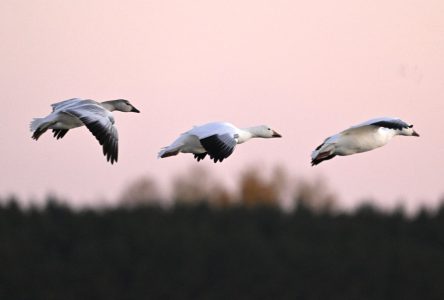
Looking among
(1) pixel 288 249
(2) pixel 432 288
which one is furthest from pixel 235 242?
(2) pixel 432 288

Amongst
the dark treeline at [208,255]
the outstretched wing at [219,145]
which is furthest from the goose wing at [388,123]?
the dark treeline at [208,255]

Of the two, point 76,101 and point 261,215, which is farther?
point 261,215

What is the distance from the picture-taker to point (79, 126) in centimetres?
1700

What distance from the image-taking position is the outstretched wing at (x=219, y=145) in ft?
52.4

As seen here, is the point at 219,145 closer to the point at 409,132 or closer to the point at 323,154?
the point at 323,154

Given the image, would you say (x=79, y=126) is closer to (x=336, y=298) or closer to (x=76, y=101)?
(x=76, y=101)

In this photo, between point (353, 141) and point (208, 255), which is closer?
point (353, 141)

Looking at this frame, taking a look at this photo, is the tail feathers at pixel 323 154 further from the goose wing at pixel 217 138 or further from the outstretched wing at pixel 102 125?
the outstretched wing at pixel 102 125

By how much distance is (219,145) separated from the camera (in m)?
16.2

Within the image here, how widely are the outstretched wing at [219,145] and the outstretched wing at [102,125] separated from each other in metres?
0.86

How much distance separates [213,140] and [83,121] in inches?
49.1

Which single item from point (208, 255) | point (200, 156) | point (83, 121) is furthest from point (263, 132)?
point (208, 255)

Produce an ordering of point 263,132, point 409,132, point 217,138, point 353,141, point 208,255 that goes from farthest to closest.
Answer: point 208,255 → point 263,132 → point 409,132 → point 353,141 → point 217,138

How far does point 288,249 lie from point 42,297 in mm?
5531
